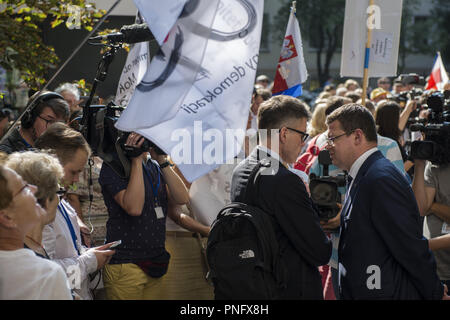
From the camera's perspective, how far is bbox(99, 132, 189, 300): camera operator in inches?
150

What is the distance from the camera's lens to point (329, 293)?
452cm

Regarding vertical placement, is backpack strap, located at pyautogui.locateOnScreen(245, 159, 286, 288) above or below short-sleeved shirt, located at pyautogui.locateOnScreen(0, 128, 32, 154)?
below

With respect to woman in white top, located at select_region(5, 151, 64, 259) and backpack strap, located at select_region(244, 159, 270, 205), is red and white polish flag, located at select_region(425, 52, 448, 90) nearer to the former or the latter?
backpack strap, located at select_region(244, 159, 270, 205)

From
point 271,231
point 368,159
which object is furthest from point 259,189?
point 368,159

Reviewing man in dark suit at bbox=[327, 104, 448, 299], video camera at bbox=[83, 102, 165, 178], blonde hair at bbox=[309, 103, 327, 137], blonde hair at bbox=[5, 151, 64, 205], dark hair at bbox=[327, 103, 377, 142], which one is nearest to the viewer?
blonde hair at bbox=[5, 151, 64, 205]

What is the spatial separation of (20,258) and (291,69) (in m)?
4.35

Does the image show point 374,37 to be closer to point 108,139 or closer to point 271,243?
point 108,139

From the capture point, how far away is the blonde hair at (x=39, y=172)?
249 cm

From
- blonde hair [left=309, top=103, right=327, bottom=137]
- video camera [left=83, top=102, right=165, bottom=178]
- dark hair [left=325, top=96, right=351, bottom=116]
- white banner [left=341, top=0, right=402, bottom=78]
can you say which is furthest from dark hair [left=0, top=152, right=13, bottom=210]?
white banner [left=341, top=0, right=402, bottom=78]

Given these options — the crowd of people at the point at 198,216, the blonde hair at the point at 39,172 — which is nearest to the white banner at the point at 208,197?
the crowd of people at the point at 198,216

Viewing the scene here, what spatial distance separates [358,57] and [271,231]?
3.52m

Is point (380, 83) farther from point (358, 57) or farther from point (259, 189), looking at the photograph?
point (259, 189)

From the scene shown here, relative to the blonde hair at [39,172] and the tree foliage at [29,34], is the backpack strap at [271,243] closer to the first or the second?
the blonde hair at [39,172]

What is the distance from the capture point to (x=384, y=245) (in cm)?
304
